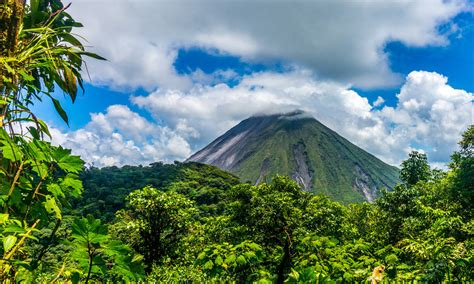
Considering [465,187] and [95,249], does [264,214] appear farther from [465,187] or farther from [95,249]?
[465,187]

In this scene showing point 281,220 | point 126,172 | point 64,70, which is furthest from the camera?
point 126,172

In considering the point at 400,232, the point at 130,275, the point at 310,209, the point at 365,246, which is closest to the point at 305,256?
the point at 365,246

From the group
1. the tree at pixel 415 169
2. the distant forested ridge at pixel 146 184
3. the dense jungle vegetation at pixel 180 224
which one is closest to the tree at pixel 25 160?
the dense jungle vegetation at pixel 180 224

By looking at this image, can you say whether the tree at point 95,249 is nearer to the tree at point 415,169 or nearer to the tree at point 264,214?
the tree at point 264,214

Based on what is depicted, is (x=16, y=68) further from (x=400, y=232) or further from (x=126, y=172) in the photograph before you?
(x=126, y=172)

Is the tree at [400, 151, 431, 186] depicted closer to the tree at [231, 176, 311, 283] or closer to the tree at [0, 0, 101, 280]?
the tree at [231, 176, 311, 283]

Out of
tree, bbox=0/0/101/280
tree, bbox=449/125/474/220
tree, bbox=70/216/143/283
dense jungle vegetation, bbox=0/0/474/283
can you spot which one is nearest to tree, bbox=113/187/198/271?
dense jungle vegetation, bbox=0/0/474/283
